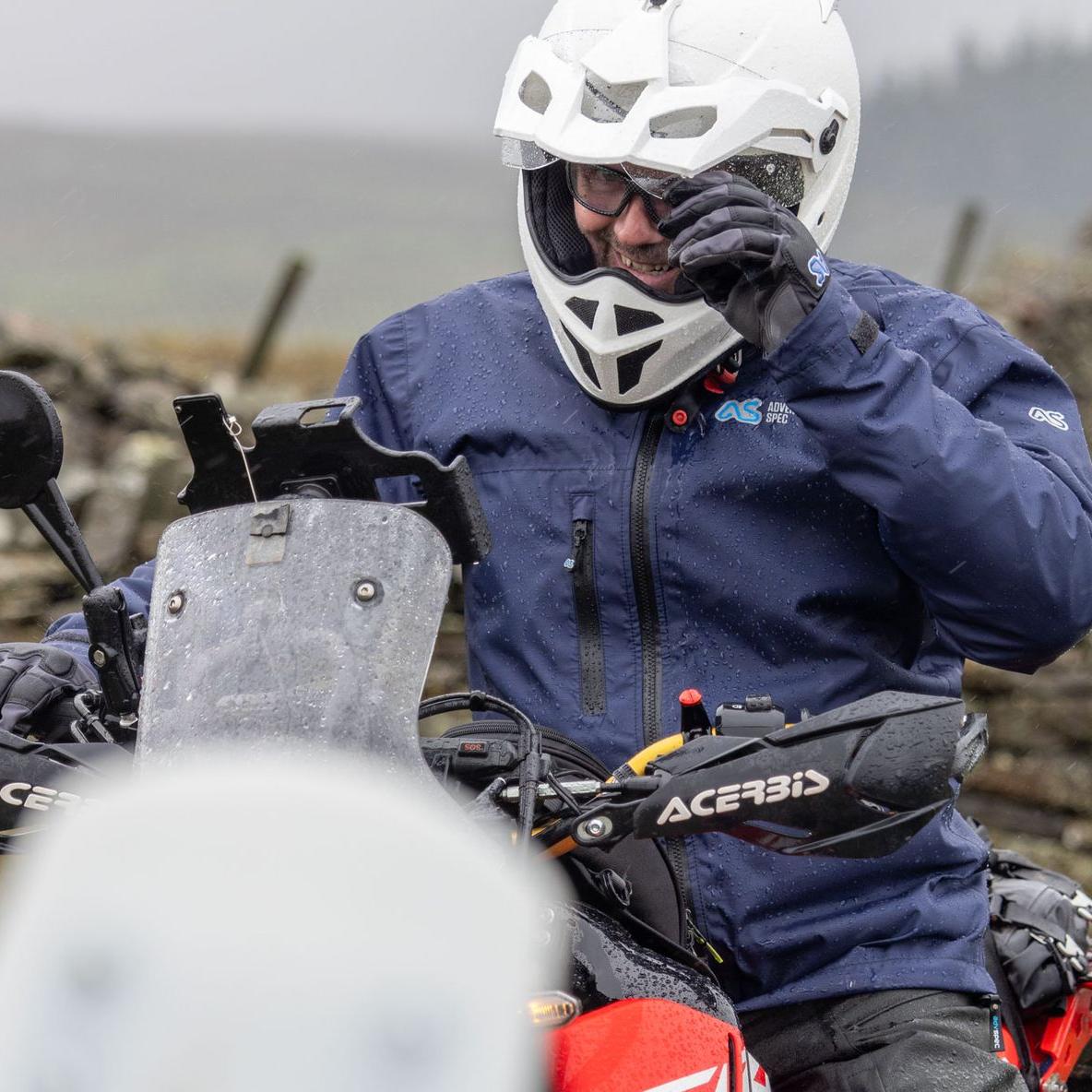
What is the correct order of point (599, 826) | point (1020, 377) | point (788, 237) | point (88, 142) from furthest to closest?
point (88, 142) → point (1020, 377) → point (788, 237) → point (599, 826)

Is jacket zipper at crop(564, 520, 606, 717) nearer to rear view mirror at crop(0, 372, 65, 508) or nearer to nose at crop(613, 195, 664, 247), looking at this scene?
nose at crop(613, 195, 664, 247)

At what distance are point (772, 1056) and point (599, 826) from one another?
1.02 metres

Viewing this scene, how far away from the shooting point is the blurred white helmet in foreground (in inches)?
46.1

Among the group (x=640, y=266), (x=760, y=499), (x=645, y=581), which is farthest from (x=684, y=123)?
(x=645, y=581)

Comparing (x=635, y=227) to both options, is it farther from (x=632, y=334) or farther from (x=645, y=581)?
(x=645, y=581)

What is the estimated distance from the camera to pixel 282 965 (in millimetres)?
1189

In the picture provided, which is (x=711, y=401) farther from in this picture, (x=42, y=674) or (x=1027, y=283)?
(x=1027, y=283)

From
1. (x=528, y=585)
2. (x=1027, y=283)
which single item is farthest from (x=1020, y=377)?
(x=1027, y=283)

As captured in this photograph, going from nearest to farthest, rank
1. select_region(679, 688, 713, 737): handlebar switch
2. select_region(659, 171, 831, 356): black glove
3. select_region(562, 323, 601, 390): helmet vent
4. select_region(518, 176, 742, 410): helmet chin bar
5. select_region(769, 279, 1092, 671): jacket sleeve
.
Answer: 1. select_region(679, 688, 713, 737): handlebar switch
2. select_region(659, 171, 831, 356): black glove
3. select_region(769, 279, 1092, 671): jacket sleeve
4. select_region(518, 176, 742, 410): helmet chin bar
5. select_region(562, 323, 601, 390): helmet vent

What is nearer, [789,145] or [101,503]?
[789,145]

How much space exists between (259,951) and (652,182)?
166 cm

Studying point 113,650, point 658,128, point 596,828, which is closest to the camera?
point 596,828

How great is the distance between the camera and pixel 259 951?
1.19 metres

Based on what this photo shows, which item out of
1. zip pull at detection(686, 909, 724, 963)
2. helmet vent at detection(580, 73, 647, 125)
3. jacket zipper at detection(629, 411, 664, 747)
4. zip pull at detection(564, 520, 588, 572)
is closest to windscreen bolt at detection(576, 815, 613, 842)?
zip pull at detection(686, 909, 724, 963)
